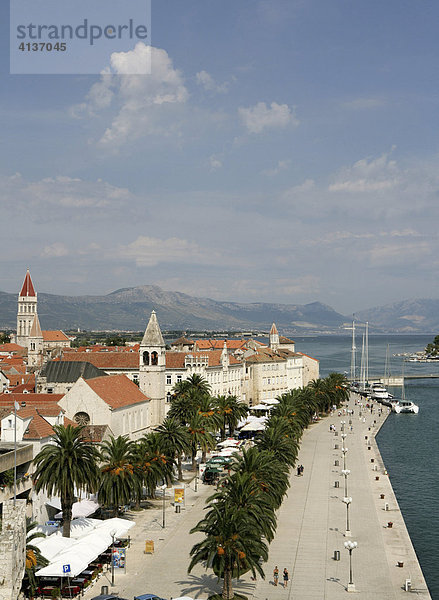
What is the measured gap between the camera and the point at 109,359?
4353 inches

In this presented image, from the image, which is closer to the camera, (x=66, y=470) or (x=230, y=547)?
(x=230, y=547)

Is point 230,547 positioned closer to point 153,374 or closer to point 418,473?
point 418,473

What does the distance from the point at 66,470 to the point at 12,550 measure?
45.3 feet

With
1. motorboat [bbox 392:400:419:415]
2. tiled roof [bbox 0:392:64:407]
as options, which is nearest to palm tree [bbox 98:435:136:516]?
tiled roof [bbox 0:392:64:407]

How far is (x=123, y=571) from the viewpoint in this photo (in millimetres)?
42875

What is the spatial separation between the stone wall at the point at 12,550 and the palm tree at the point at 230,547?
919 cm

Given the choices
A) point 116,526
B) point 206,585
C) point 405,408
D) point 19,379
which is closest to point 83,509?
point 116,526

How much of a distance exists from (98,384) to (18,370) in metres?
59.6

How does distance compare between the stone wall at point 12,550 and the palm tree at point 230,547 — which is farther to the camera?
the palm tree at point 230,547

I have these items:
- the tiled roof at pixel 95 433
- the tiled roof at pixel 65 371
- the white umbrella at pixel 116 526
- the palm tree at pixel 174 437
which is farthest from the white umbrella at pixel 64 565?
the tiled roof at pixel 65 371

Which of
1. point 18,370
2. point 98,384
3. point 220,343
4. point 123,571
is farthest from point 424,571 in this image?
point 220,343

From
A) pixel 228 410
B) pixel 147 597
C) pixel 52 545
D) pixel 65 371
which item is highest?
pixel 65 371

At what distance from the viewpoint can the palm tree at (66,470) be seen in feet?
148

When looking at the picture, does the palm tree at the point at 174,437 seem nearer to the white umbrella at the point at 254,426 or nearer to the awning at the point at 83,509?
the awning at the point at 83,509
